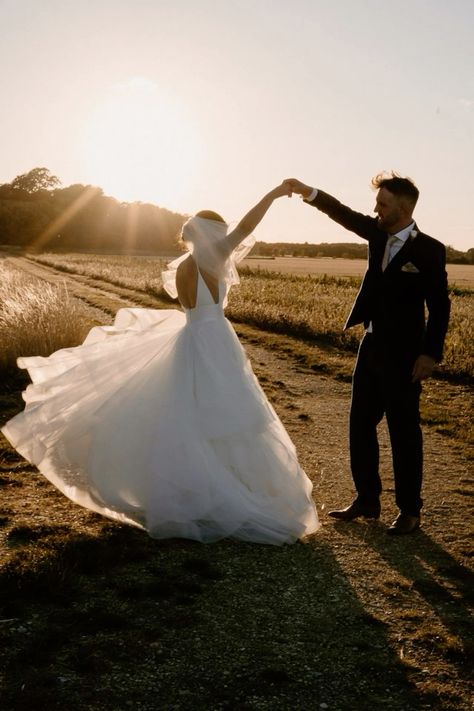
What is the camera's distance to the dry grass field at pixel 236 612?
11.0 feet

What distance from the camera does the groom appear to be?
17.0 feet

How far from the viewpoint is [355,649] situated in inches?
150

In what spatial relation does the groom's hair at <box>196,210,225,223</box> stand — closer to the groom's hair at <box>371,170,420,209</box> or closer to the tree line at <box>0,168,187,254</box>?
the groom's hair at <box>371,170,420,209</box>

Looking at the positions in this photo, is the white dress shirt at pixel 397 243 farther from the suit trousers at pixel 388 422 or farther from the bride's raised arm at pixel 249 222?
the bride's raised arm at pixel 249 222

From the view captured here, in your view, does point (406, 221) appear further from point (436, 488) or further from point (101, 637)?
point (101, 637)

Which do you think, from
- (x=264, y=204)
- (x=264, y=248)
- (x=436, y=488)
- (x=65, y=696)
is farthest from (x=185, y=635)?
(x=264, y=248)

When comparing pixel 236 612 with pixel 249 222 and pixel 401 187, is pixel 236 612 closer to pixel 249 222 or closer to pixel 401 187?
pixel 249 222

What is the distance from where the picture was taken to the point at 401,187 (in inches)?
201

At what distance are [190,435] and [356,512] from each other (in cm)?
166

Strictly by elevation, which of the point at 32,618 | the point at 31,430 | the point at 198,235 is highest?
the point at 198,235

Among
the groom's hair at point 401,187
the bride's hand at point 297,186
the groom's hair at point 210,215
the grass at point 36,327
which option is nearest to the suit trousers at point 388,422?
the groom's hair at point 401,187

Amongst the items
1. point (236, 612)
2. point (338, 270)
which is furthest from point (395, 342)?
point (338, 270)

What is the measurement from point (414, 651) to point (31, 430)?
3538 mm

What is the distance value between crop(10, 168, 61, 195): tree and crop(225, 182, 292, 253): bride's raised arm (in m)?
133
